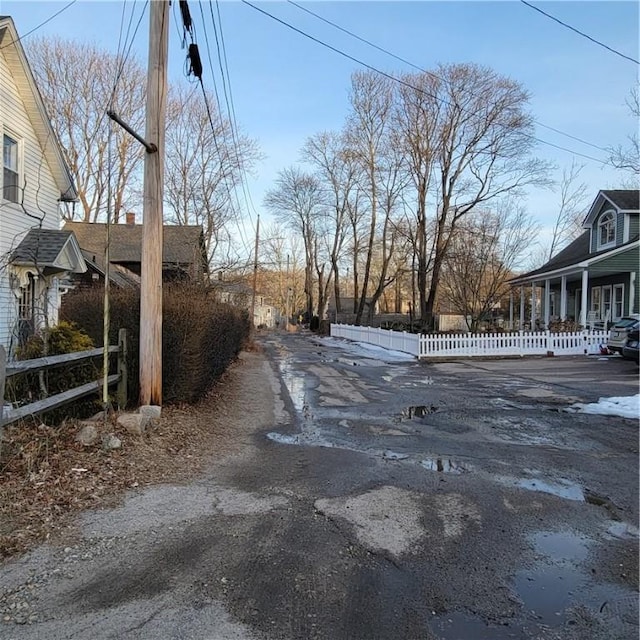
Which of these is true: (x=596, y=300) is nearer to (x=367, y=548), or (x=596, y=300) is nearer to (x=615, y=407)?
(x=615, y=407)

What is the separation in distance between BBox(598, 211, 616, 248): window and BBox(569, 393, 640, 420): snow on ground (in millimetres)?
17695

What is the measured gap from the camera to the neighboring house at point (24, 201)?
477 inches

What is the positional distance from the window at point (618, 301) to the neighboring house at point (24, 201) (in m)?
22.7


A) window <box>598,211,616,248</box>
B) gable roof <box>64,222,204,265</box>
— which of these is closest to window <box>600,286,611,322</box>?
window <box>598,211,616,248</box>

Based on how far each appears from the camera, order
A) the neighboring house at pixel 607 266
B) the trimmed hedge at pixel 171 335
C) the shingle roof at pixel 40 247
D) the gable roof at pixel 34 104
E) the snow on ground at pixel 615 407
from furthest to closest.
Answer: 1. the neighboring house at pixel 607 266
2. the shingle roof at pixel 40 247
3. the gable roof at pixel 34 104
4. the snow on ground at pixel 615 407
5. the trimmed hedge at pixel 171 335

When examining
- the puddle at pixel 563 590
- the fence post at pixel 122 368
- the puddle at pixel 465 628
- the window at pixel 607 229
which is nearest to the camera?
the puddle at pixel 465 628

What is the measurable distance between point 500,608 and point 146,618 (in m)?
2.03

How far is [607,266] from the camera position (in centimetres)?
2320

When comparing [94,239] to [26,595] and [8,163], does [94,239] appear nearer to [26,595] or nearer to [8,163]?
[8,163]

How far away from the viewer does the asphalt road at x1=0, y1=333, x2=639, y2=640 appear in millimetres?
2959

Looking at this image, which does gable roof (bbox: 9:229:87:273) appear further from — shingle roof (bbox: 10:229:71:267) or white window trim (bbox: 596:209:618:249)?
white window trim (bbox: 596:209:618:249)

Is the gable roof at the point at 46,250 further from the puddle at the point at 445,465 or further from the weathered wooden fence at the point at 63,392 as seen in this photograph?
the puddle at the point at 445,465

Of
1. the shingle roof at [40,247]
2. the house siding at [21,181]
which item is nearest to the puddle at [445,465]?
the house siding at [21,181]

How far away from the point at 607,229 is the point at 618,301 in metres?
3.59
